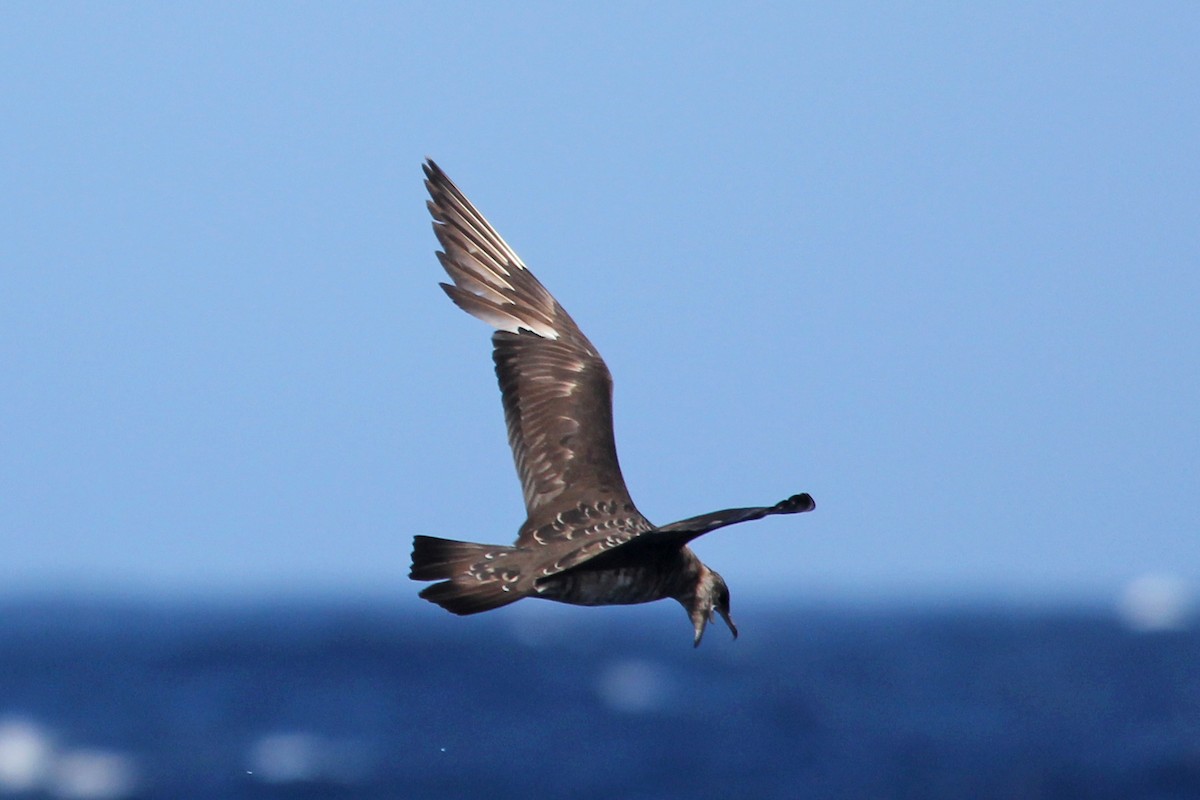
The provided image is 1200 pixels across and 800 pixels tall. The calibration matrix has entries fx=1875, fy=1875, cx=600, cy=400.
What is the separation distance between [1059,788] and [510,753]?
12149 millimetres

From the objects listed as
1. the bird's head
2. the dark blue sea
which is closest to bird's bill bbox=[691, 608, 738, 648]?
the bird's head

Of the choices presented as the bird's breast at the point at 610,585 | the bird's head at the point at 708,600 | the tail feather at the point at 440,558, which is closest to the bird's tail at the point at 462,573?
the tail feather at the point at 440,558

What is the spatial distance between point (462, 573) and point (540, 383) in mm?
2499

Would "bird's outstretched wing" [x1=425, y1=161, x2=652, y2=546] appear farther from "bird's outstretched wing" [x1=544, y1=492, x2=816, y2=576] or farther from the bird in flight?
"bird's outstretched wing" [x1=544, y1=492, x2=816, y2=576]

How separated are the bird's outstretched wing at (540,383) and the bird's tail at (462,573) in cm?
65

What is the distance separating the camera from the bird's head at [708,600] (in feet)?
35.0

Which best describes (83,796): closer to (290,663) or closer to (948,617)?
(290,663)

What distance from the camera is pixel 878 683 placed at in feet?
200

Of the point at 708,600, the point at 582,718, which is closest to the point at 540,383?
the point at 708,600

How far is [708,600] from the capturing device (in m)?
10.7

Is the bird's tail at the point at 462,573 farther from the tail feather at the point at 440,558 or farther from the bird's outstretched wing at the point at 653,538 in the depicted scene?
the bird's outstretched wing at the point at 653,538

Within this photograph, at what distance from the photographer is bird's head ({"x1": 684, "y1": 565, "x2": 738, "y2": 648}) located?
10.7 meters

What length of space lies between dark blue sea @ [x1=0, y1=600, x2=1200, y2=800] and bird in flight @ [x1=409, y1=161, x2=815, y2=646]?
1027 inches

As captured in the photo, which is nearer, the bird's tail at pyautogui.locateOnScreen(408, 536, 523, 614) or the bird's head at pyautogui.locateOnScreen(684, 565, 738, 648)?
the bird's tail at pyautogui.locateOnScreen(408, 536, 523, 614)
